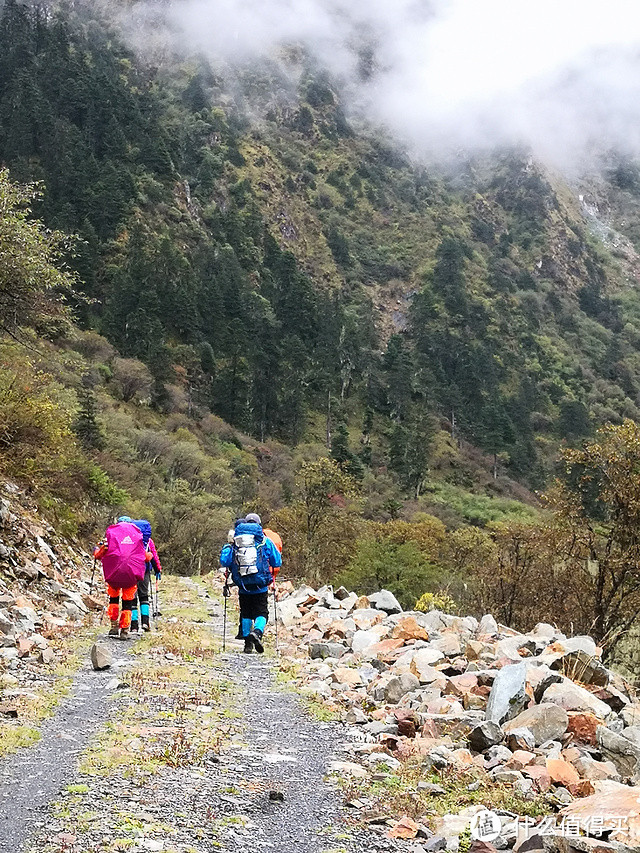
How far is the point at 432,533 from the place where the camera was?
1859 inches

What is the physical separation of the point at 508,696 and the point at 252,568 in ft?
16.6

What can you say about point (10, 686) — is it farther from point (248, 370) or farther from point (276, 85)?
point (276, 85)

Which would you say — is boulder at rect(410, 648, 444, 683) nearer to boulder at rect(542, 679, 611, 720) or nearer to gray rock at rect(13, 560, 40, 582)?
boulder at rect(542, 679, 611, 720)

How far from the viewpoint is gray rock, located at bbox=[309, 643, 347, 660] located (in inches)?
434

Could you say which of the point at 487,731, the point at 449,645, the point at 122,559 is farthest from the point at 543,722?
the point at 122,559

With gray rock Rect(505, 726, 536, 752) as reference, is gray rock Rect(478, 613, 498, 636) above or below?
below

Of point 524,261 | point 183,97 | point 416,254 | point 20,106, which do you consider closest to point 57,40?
point 20,106

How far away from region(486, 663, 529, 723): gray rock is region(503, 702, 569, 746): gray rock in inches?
13.2

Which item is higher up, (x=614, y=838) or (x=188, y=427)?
(x=188, y=427)

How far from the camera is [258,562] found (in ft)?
36.6

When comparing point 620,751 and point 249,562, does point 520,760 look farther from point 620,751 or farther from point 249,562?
point 249,562

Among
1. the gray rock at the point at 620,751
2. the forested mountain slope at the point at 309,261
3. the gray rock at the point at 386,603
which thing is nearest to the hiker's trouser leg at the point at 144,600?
the gray rock at the point at 386,603

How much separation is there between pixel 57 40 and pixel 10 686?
12225 cm

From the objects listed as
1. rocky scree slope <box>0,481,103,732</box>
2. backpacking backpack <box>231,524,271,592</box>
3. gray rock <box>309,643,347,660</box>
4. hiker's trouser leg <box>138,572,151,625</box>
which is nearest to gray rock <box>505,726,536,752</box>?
rocky scree slope <box>0,481,103,732</box>
